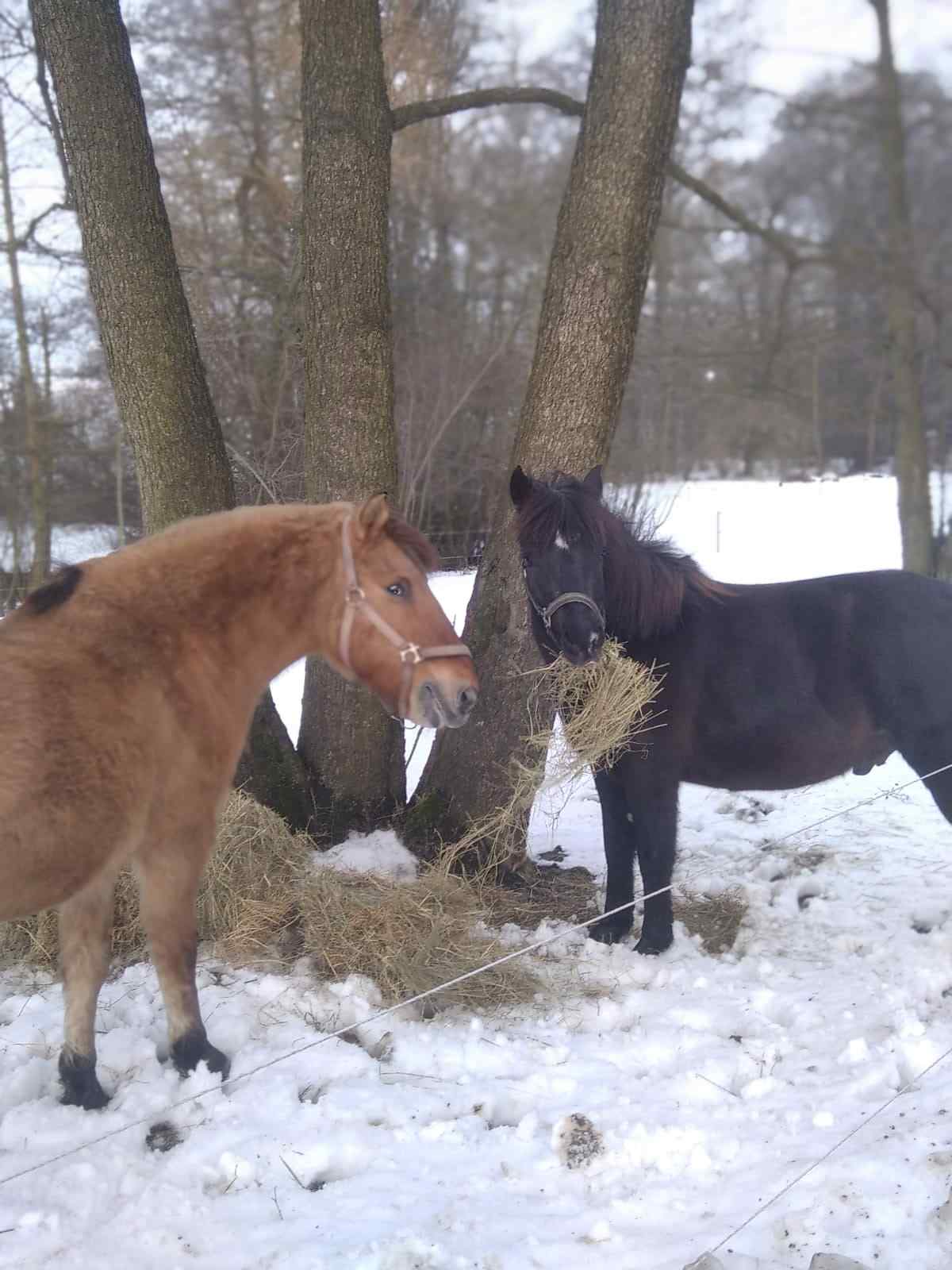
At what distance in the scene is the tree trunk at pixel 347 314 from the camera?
4148 millimetres

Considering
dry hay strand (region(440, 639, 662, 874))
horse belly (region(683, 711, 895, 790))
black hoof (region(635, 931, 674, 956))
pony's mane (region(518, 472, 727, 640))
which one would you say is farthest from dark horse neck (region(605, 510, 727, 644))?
black hoof (region(635, 931, 674, 956))

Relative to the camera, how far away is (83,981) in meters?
2.72

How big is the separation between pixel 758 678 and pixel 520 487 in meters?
1.31

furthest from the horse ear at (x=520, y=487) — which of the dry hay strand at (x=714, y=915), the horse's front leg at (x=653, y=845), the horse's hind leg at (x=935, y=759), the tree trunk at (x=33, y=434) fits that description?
the tree trunk at (x=33, y=434)

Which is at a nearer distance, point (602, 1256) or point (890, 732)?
point (602, 1256)

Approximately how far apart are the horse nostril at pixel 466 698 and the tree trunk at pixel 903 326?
5.39 m

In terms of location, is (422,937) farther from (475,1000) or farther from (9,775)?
(9,775)

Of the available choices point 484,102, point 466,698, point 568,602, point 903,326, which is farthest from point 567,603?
point 903,326

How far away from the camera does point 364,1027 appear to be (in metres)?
3.07

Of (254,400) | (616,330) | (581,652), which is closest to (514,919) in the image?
(581,652)

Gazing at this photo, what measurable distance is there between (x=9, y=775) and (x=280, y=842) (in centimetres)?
193

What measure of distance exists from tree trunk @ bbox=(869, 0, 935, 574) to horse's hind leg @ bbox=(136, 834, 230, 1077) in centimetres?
602

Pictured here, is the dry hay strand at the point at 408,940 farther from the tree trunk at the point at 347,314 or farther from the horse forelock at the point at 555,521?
the horse forelock at the point at 555,521

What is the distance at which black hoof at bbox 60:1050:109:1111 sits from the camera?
264cm
